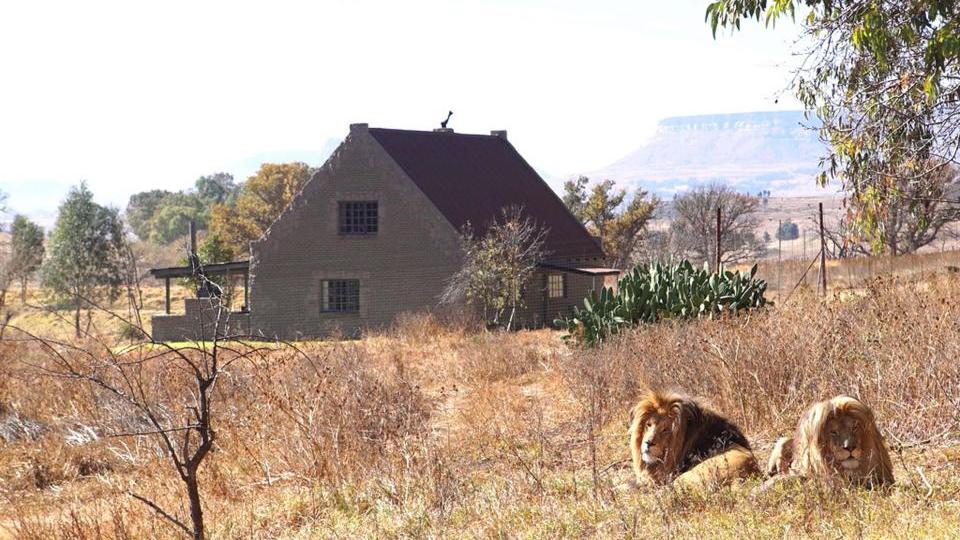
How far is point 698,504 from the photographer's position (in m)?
8.32

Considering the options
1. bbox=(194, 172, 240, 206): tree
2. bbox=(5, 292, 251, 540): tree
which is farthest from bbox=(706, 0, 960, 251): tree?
bbox=(194, 172, 240, 206): tree

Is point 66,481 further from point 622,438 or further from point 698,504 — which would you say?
point 698,504

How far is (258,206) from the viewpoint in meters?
67.6

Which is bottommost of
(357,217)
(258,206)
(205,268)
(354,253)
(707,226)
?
(205,268)

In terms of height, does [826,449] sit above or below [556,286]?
below

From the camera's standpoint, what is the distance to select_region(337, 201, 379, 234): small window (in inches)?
1460

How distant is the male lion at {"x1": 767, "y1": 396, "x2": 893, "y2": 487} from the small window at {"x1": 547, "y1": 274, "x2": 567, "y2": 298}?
28.6 metres

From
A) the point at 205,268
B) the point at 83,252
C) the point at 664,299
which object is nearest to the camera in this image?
the point at 664,299

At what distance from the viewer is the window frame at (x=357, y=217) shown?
122 ft

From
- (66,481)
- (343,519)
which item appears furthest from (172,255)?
(343,519)

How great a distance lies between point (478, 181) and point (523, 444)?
2723 cm

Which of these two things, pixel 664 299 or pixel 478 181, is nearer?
pixel 664 299

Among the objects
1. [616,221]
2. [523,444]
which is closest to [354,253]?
[523,444]

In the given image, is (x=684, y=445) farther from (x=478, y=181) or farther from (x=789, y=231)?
(x=789, y=231)
